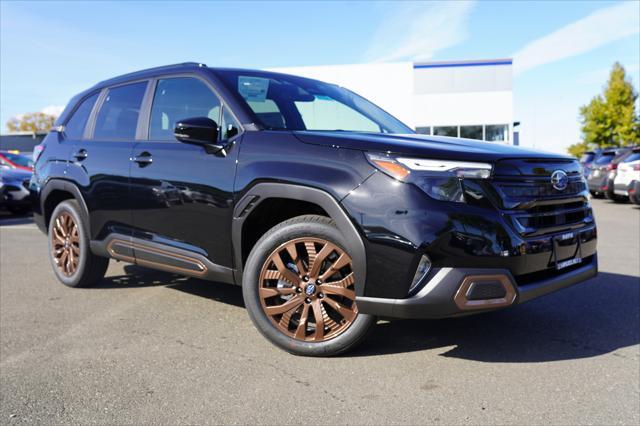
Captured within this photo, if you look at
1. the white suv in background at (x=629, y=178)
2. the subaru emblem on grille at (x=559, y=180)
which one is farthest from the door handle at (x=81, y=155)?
the white suv in background at (x=629, y=178)

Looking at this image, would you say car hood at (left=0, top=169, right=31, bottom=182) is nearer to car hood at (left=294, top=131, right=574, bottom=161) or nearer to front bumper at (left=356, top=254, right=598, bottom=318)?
car hood at (left=294, top=131, right=574, bottom=161)

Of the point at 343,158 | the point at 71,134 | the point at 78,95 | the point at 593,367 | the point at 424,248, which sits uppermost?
the point at 78,95

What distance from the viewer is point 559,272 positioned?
10.5 ft

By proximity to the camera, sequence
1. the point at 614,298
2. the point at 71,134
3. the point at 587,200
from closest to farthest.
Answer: the point at 587,200
the point at 614,298
the point at 71,134

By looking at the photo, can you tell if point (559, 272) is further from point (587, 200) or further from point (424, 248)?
point (424, 248)

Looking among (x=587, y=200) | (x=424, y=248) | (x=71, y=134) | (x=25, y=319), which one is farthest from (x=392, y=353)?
(x=71, y=134)

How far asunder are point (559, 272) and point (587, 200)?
672mm

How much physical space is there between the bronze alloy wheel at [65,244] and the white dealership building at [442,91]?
29767mm

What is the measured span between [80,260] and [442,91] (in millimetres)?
32652

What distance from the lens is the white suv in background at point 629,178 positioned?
1338 centimetres

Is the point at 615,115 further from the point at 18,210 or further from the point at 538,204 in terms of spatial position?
the point at 538,204

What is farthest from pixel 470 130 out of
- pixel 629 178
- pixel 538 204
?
pixel 538 204

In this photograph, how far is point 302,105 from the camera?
3949mm

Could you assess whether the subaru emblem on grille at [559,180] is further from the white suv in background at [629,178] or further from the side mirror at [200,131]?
the white suv in background at [629,178]
